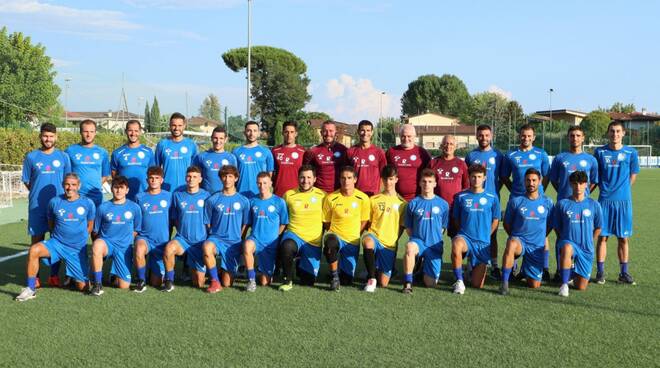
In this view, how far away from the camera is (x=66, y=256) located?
5.40 metres

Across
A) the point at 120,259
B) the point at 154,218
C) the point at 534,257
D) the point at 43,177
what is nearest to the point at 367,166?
the point at 534,257

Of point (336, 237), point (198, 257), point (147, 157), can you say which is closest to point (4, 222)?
point (147, 157)

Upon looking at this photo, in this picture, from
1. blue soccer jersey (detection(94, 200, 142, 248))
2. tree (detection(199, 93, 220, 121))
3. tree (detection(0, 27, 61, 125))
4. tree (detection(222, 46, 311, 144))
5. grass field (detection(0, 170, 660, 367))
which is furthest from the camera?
tree (detection(199, 93, 220, 121))

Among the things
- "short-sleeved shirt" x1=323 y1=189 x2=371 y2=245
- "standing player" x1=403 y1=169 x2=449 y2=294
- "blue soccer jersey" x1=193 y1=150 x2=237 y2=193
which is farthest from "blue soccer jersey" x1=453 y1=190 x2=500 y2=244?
"blue soccer jersey" x1=193 y1=150 x2=237 y2=193

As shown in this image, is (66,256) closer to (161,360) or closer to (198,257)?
(198,257)

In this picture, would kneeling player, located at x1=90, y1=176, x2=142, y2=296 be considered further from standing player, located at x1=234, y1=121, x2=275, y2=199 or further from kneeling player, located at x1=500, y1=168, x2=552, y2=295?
kneeling player, located at x1=500, y1=168, x2=552, y2=295

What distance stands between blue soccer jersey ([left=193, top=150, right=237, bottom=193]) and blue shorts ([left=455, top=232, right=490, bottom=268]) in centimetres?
254

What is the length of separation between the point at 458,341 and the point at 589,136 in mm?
43469

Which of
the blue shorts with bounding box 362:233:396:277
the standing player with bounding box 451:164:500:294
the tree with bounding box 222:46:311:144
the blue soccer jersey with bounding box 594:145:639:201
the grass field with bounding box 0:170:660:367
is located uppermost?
the tree with bounding box 222:46:311:144

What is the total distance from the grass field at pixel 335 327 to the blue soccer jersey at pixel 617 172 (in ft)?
2.95

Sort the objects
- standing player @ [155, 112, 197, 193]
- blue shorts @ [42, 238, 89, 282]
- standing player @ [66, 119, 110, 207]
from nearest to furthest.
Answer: blue shorts @ [42, 238, 89, 282] → standing player @ [66, 119, 110, 207] → standing player @ [155, 112, 197, 193]

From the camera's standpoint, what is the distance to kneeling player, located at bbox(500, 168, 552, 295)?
5.48 meters

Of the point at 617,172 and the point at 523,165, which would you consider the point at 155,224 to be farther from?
the point at 617,172

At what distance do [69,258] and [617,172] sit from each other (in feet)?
17.9
